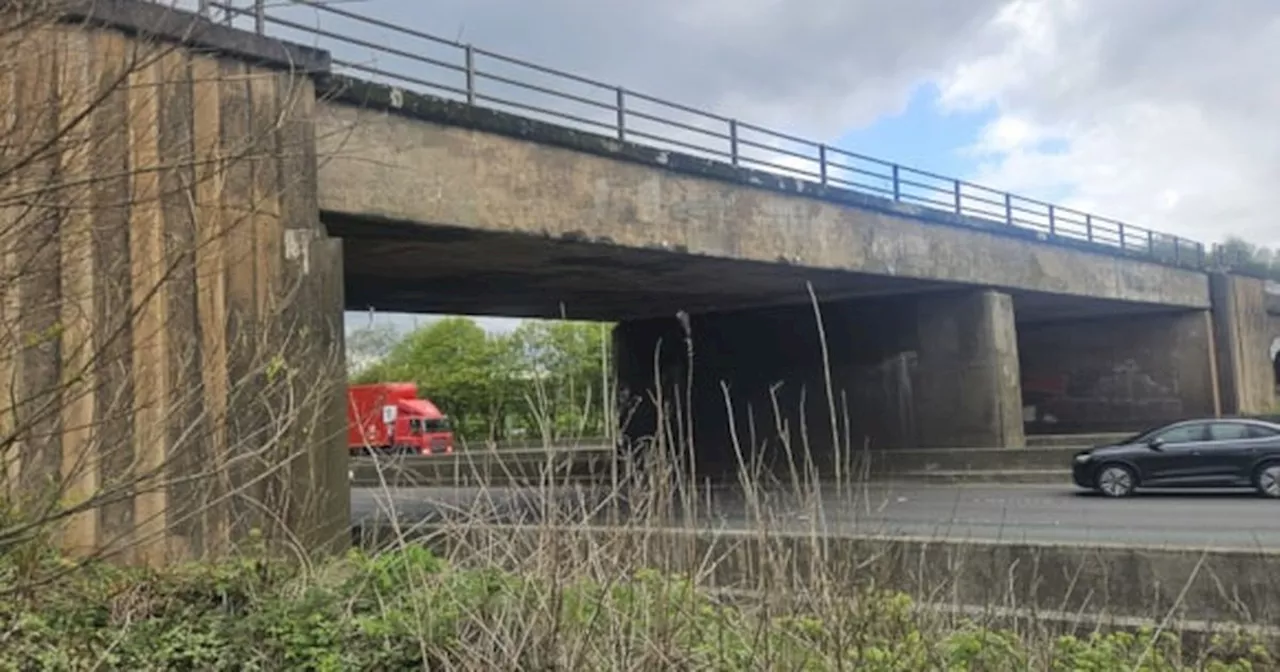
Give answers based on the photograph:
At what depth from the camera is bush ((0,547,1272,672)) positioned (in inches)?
165

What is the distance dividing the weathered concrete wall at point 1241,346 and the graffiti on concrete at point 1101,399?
1.64m

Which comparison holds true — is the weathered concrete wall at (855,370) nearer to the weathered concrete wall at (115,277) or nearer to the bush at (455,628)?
the bush at (455,628)

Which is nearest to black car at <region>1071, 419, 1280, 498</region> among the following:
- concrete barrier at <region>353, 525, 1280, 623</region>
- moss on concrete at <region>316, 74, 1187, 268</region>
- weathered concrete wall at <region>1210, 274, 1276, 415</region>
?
moss on concrete at <region>316, 74, 1187, 268</region>

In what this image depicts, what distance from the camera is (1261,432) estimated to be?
1692 cm

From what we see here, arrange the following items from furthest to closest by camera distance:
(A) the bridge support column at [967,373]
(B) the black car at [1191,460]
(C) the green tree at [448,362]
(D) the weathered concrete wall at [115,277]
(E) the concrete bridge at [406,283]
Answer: (C) the green tree at [448,362], (A) the bridge support column at [967,373], (B) the black car at [1191,460], (E) the concrete bridge at [406,283], (D) the weathered concrete wall at [115,277]

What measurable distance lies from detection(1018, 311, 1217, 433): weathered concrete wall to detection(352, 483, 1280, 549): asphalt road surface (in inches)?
615

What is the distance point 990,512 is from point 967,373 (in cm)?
1005

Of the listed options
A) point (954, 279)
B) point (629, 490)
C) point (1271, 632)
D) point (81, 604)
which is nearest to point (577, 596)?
point (629, 490)

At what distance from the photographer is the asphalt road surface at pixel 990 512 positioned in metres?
4.70

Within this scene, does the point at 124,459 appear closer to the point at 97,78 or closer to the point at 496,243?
the point at 97,78

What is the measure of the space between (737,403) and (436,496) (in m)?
24.3

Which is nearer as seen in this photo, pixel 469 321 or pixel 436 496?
pixel 436 496

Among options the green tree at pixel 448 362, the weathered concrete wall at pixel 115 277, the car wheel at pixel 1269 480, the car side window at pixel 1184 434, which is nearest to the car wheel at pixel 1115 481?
the car side window at pixel 1184 434

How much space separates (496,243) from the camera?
1526 centimetres
